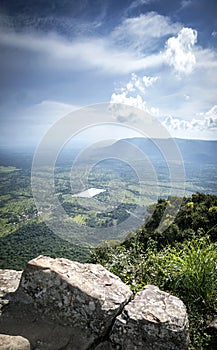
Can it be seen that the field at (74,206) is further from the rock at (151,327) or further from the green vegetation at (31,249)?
the rock at (151,327)

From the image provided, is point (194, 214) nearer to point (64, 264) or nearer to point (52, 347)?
point (64, 264)

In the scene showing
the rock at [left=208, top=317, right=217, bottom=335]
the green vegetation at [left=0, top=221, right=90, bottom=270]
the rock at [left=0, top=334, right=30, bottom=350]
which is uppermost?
the rock at [left=0, top=334, right=30, bottom=350]

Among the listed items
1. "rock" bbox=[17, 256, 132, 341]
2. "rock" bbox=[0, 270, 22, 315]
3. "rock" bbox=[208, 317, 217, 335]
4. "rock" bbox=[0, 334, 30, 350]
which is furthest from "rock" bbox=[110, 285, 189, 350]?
"rock" bbox=[0, 270, 22, 315]

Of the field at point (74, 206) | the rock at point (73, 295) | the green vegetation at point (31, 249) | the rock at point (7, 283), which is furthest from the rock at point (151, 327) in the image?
the green vegetation at point (31, 249)

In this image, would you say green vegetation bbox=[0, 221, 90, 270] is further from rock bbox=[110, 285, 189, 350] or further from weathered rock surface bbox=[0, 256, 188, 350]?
rock bbox=[110, 285, 189, 350]

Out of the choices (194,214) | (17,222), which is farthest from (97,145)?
(17,222)

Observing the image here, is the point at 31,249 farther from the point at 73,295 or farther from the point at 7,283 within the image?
the point at 73,295
